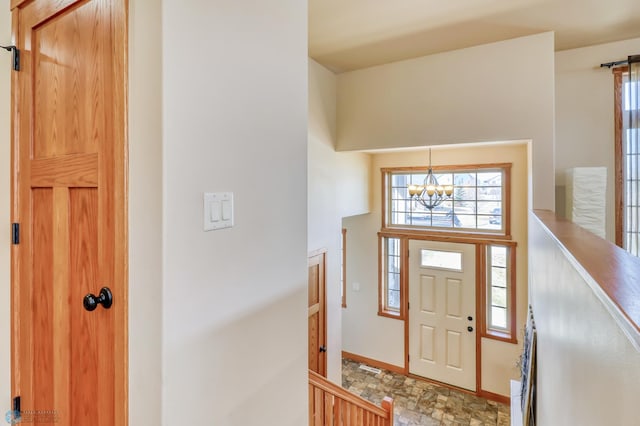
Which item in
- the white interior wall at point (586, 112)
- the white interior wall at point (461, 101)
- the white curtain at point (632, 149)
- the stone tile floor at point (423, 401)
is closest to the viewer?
the white interior wall at point (461, 101)

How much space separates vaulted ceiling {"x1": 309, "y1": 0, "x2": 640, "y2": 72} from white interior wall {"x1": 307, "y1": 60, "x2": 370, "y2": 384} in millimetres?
515

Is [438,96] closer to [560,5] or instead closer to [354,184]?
[560,5]

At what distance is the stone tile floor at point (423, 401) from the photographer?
3.88m

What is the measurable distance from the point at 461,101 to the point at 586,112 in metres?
1.38

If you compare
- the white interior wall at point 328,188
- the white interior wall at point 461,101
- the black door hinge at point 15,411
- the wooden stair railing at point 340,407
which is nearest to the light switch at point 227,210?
the black door hinge at point 15,411

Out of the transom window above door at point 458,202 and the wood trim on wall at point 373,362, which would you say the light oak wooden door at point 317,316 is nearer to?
the wood trim on wall at point 373,362

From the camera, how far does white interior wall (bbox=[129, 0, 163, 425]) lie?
2.85 ft

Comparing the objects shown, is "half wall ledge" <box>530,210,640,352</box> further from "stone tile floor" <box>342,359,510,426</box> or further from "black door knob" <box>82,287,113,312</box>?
"stone tile floor" <box>342,359,510,426</box>

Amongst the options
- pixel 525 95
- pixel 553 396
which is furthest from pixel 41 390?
pixel 525 95

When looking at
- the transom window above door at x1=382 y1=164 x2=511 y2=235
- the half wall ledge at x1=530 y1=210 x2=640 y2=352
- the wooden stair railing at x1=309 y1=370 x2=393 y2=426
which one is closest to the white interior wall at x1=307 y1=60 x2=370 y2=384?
the transom window above door at x1=382 y1=164 x2=511 y2=235

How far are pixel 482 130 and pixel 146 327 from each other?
3.44 m

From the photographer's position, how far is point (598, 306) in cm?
60

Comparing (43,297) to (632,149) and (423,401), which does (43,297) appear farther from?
(632,149)
